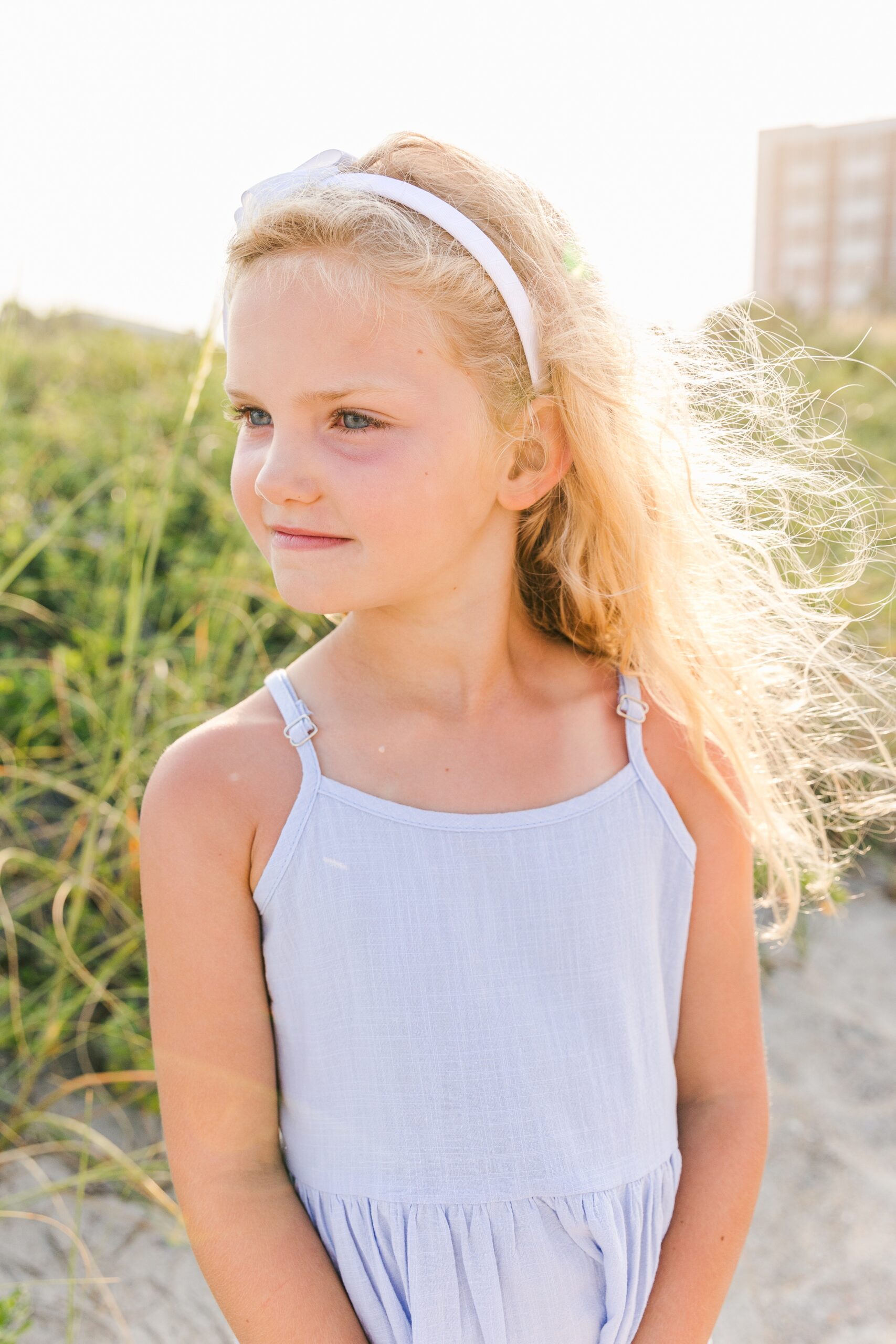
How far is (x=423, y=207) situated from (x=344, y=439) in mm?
322

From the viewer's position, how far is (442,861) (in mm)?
1375

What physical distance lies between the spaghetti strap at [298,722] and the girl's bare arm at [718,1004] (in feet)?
1.61

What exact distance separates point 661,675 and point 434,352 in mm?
616

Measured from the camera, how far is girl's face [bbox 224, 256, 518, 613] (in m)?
1.25

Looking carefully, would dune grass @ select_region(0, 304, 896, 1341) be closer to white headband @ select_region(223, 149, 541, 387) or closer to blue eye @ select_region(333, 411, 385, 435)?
white headband @ select_region(223, 149, 541, 387)

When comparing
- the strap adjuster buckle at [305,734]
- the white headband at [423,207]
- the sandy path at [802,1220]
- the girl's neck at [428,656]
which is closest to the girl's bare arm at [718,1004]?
the girl's neck at [428,656]

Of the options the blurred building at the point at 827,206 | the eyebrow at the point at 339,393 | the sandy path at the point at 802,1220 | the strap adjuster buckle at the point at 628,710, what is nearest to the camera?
the eyebrow at the point at 339,393

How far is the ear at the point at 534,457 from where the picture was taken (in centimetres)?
145

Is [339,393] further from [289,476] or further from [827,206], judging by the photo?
[827,206]

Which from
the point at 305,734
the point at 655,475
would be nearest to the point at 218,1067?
the point at 305,734

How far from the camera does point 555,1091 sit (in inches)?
53.8

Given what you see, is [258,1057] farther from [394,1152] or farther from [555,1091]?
A: [555,1091]

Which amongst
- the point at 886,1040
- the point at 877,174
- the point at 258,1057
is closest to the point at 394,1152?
the point at 258,1057

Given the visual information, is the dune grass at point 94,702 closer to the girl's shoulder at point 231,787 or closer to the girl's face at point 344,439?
the girl's face at point 344,439
